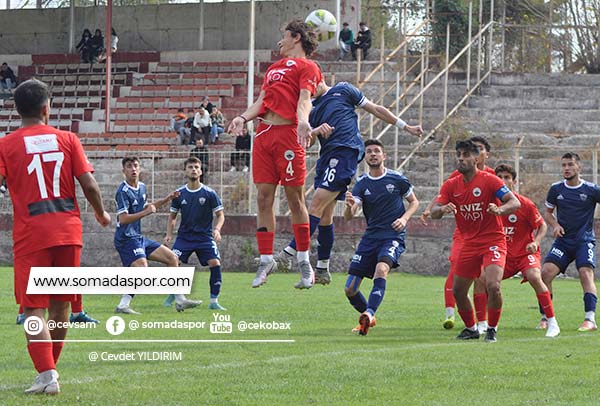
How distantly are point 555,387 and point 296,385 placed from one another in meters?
2.14

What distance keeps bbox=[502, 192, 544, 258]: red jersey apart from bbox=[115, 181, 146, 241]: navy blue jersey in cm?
513

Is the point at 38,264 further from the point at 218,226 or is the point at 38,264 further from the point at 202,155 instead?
the point at 202,155

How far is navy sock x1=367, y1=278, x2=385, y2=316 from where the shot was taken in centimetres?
1496

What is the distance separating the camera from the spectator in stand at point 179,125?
115ft

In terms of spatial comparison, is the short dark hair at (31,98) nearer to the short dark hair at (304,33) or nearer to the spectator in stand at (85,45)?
the short dark hair at (304,33)

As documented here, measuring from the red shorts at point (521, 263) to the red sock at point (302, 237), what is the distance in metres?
3.80

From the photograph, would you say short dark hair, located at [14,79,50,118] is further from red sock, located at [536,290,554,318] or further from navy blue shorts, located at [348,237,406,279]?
red sock, located at [536,290,554,318]

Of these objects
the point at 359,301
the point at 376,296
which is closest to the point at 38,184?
the point at 376,296

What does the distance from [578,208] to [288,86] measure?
237 inches

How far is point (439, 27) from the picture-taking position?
4684 cm

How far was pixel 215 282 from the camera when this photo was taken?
1797 centimetres

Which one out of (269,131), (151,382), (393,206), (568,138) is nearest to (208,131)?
(568,138)

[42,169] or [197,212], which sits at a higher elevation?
[42,169]

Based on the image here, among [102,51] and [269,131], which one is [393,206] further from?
[102,51]
